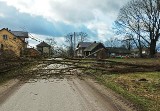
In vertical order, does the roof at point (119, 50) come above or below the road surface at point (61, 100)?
above

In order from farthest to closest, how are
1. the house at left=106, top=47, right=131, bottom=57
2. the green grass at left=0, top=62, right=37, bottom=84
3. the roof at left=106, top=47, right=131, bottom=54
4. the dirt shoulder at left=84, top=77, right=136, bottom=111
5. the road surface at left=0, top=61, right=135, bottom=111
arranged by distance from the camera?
the roof at left=106, top=47, right=131, bottom=54 → the house at left=106, top=47, right=131, bottom=57 → the green grass at left=0, top=62, right=37, bottom=84 → the dirt shoulder at left=84, top=77, right=136, bottom=111 → the road surface at left=0, top=61, right=135, bottom=111

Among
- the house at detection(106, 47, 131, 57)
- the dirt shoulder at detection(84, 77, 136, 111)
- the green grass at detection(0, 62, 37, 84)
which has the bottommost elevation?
the dirt shoulder at detection(84, 77, 136, 111)

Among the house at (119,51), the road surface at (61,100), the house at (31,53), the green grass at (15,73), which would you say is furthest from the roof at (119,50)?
the road surface at (61,100)

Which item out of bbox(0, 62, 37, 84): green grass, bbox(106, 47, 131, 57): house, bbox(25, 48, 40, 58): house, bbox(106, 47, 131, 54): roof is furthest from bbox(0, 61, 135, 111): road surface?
bbox(106, 47, 131, 54): roof

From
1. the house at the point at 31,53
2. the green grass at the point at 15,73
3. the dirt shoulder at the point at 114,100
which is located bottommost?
the dirt shoulder at the point at 114,100

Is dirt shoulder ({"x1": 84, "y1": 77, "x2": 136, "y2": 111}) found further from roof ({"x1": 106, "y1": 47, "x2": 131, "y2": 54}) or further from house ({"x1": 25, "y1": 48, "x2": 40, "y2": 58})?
roof ({"x1": 106, "y1": 47, "x2": 131, "y2": 54})

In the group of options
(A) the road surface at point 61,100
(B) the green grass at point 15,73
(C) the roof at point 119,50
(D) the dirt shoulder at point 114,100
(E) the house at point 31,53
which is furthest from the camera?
(C) the roof at point 119,50

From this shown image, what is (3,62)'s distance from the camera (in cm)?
2084

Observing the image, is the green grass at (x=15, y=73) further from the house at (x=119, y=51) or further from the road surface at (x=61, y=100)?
the house at (x=119, y=51)

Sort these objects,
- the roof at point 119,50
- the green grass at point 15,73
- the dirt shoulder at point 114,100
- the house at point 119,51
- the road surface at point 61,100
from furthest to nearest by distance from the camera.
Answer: the roof at point 119,50
the house at point 119,51
the green grass at point 15,73
the dirt shoulder at point 114,100
the road surface at point 61,100

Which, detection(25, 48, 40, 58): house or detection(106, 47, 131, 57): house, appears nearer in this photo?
detection(25, 48, 40, 58): house

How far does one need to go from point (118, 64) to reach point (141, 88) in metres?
8.47

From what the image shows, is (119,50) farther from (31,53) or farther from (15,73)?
(15,73)

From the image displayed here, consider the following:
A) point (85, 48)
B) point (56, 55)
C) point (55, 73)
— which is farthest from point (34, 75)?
point (85, 48)
